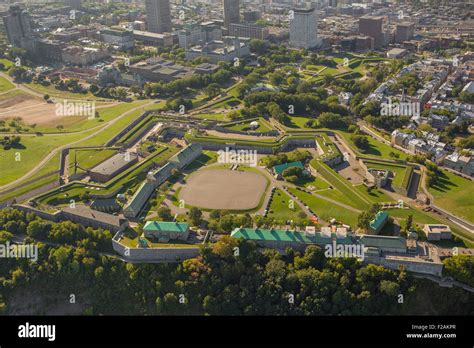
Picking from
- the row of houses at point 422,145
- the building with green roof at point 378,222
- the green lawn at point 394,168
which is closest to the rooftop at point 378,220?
the building with green roof at point 378,222

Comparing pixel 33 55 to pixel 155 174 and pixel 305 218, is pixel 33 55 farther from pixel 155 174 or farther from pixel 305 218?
pixel 305 218

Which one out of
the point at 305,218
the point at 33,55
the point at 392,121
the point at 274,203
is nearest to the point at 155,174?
the point at 274,203

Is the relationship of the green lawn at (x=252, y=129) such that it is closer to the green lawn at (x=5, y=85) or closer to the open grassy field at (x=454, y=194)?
the open grassy field at (x=454, y=194)

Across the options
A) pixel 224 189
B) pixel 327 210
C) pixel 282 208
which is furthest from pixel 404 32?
pixel 282 208

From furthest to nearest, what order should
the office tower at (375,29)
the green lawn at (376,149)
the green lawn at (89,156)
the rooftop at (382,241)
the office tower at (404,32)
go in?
the office tower at (404,32)
the office tower at (375,29)
the green lawn at (376,149)
the green lawn at (89,156)
the rooftop at (382,241)

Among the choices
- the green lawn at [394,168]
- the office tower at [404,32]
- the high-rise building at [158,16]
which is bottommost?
the green lawn at [394,168]

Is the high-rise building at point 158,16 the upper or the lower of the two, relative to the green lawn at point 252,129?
upper

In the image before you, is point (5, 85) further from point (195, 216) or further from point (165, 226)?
point (195, 216)
